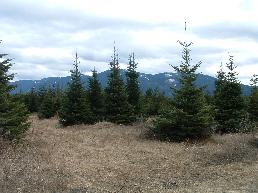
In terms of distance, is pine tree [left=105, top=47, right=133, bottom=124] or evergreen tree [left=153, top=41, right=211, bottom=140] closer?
evergreen tree [left=153, top=41, right=211, bottom=140]

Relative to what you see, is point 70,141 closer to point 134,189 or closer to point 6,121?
point 6,121

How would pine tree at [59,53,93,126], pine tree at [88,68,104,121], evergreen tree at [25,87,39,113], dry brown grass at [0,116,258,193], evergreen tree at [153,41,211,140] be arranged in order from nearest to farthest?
dry brown grass at [0,116,258,193], evergreen tree at [153,41,211,140], pine tree at [59,53,93,126], pine tree at [88,68,104,121], evergreen tree at [25,87,39,113]

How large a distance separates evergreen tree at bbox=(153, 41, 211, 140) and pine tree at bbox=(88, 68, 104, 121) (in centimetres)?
1323

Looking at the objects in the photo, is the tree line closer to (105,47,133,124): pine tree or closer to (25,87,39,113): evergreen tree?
(105,47,133,124): pine tree

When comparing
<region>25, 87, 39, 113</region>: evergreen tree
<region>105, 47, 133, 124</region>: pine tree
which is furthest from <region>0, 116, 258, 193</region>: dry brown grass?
<region>25, 87, 39, 113</region>: evergreen tree

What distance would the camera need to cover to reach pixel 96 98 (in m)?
42.0

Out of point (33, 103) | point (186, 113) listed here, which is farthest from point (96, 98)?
point (33, 103)

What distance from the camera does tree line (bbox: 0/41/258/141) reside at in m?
24.0

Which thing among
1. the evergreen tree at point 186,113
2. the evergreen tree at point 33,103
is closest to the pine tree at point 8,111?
the evergreen tree at point 186,113

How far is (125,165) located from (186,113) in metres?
9.25

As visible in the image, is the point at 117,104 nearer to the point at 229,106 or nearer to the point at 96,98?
the point at 96,98

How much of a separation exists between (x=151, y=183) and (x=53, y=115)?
1570 inches

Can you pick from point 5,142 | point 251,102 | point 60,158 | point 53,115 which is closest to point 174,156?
point 60,158

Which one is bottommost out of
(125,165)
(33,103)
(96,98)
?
(125,165)
